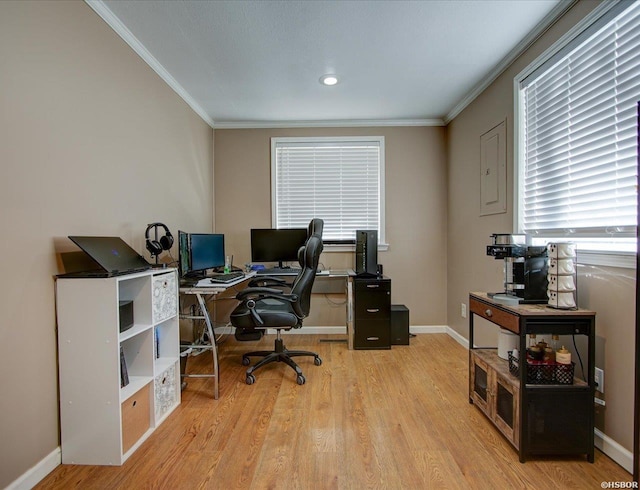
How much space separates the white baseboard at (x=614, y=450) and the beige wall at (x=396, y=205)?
2.23 metres

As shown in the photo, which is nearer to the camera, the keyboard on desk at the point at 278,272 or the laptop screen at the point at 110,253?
the laptop screen at the point at 110,253

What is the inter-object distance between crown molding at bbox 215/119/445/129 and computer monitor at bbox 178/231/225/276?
1501 millimetres

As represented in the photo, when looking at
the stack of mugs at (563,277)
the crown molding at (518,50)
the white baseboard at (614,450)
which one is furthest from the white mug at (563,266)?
the crown molding at (518,50)

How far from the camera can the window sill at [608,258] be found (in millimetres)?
1578

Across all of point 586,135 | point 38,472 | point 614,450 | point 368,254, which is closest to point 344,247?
point 368,254

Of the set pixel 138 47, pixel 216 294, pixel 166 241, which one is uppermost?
pixel 138 47

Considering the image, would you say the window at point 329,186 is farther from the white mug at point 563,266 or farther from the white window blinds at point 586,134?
the white mug at point 563,266

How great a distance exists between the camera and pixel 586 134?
6.02 feet

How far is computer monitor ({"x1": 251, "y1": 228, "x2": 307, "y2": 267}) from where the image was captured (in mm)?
3676

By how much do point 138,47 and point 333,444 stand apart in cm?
291

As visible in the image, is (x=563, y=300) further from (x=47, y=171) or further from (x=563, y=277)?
(x=47, y=171)

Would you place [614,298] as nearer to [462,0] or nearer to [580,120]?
[580,120]

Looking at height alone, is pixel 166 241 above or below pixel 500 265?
above

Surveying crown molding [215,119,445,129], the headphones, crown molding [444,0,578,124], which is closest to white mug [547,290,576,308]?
crown molding [444,0,578,124]
